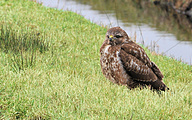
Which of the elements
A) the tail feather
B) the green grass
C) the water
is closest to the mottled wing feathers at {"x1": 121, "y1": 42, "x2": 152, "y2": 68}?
the tail feather

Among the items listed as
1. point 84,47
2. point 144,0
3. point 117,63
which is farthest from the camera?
point 144,0

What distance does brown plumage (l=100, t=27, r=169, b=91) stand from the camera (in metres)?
5.79

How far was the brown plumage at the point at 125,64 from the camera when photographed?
5.79 meters

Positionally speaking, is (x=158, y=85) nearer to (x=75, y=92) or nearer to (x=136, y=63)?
(x=136, y=63)

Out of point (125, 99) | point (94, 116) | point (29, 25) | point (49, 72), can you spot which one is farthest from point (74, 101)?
point (29, 25)

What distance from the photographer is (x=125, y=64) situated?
575 cm

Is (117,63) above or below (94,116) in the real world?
above

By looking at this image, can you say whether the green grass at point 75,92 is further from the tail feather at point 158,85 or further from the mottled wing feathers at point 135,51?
the mottled wing feathers at point 135,51

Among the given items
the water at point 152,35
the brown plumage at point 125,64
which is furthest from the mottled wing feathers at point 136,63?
the water at point 152,35

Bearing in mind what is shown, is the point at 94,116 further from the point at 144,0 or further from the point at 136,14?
the point at 144,0

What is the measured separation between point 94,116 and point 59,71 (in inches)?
93.7

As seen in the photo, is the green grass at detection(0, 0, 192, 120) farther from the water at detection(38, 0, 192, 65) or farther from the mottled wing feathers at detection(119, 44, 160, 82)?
the water at detection(38, 0, 192, 65)

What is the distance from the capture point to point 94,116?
15.2 feet

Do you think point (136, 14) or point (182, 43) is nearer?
point (182, 43)
